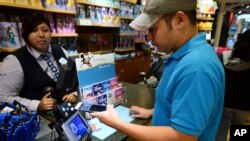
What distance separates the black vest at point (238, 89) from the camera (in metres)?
2.02

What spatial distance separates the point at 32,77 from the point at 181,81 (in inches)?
53.5

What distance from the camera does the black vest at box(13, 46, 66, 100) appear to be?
1646 mm

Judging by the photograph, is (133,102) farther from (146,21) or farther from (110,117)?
(146,21)

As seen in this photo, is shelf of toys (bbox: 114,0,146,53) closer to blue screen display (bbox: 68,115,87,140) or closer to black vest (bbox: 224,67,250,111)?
black vest (bbox: 224,67,250,111)

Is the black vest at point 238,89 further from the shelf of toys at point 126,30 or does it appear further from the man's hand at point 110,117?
the shelf of toys at point 126,30

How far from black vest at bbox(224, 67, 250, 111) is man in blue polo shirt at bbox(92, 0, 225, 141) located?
4.59 feet

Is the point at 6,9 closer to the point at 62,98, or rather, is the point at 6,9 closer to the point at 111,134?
the point at 62,98

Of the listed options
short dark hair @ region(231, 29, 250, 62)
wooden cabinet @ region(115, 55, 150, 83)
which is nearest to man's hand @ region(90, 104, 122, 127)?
short dark hair @ region(231, 29, 250, 62)

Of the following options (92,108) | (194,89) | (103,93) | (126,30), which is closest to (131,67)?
(126,30)

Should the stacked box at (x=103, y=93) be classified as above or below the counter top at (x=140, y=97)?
above

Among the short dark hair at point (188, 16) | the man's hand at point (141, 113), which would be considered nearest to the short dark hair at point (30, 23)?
the man's hand at point (141, 113)

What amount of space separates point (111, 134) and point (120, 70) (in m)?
3.24

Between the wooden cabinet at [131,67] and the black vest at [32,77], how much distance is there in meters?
2.57

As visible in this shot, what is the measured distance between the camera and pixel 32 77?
65.3 inches
